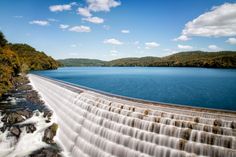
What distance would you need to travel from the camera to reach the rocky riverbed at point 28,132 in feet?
83.6

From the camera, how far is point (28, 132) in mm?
30406

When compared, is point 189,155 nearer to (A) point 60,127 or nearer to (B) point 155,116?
(B) point 155,116

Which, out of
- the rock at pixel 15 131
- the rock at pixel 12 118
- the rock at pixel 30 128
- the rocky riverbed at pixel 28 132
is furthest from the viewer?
the rock at pixel 12 118

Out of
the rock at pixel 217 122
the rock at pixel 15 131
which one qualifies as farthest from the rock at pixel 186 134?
the rock at pixel 15 131

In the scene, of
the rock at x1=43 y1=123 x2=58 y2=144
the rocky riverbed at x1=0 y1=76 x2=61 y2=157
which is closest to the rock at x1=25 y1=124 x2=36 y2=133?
the rocky riverbed at x1=0 y1=76 x2=61 y2=157

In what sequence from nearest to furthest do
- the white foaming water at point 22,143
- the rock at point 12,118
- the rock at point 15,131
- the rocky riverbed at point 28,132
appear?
1. the white foaming water at point 22,143
2. the rocky riverbed at point 28,132
3. the rock at point 15,131
4. the rock at point 12,118

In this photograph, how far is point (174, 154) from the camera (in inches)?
626

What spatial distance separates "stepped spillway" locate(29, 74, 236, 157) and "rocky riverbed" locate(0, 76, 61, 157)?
6.95ft

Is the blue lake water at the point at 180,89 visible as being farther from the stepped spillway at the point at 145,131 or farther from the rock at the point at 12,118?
the rock at the point at 12,118

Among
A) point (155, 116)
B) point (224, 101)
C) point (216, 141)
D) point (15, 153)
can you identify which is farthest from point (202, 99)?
point (15, 153)

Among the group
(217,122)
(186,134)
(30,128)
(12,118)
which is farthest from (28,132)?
(217,122)

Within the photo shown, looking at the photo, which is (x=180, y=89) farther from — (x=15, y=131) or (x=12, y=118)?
(x=15, y=131)

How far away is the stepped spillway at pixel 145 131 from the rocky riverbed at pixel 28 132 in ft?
6.95

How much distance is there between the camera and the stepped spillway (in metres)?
15.0
